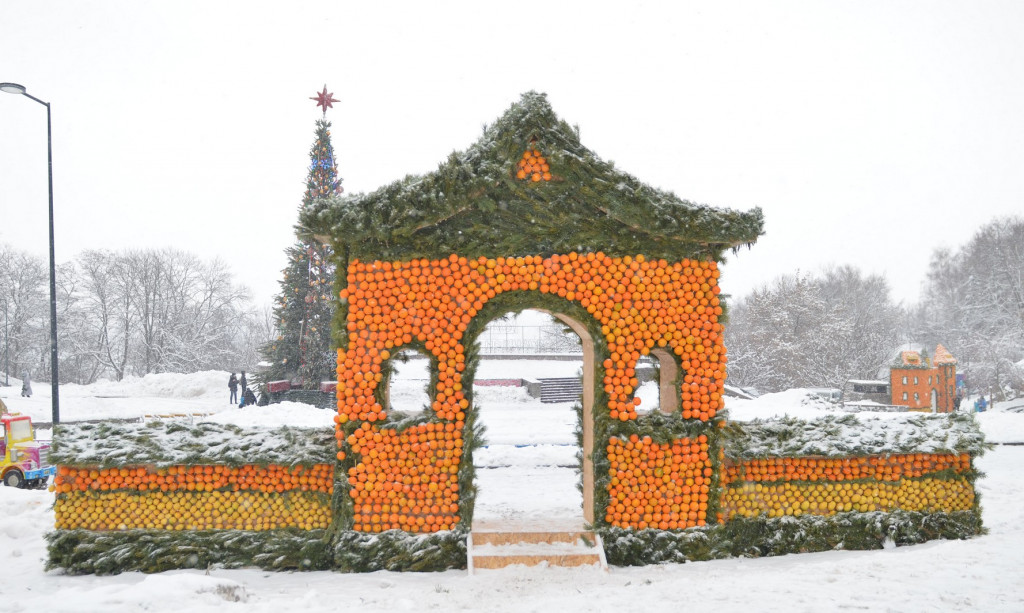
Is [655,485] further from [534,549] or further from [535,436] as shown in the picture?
[535,436]

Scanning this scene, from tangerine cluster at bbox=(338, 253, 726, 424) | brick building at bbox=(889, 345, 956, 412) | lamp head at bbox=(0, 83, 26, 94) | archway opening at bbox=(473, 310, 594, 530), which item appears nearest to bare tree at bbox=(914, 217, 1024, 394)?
brick building at bbox=(889, 345, 956, 412)

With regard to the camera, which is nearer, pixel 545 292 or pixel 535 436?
pixel 545 292

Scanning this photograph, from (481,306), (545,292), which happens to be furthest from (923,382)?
(481,306)

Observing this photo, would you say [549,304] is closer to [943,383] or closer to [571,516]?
[571,516]

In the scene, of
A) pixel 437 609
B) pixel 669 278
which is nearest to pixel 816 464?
pixel 669 278

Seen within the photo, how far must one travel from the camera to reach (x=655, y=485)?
26.3 ft

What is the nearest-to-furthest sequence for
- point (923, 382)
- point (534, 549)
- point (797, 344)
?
1. point (534, 549)
2. point (923, 382)
3. point (797, 344)

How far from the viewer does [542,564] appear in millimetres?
7422

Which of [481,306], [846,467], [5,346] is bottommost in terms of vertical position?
[846,467]

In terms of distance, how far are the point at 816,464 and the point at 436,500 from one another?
4.93 metres

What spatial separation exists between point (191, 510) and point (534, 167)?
19.7ft

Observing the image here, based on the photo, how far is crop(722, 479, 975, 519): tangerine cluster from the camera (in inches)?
325

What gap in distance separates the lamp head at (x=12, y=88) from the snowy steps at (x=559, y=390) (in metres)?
18.5

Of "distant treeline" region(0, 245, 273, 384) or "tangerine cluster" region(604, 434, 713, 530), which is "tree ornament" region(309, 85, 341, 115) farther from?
"distant treeline" region(0, 245, 273, 384)
